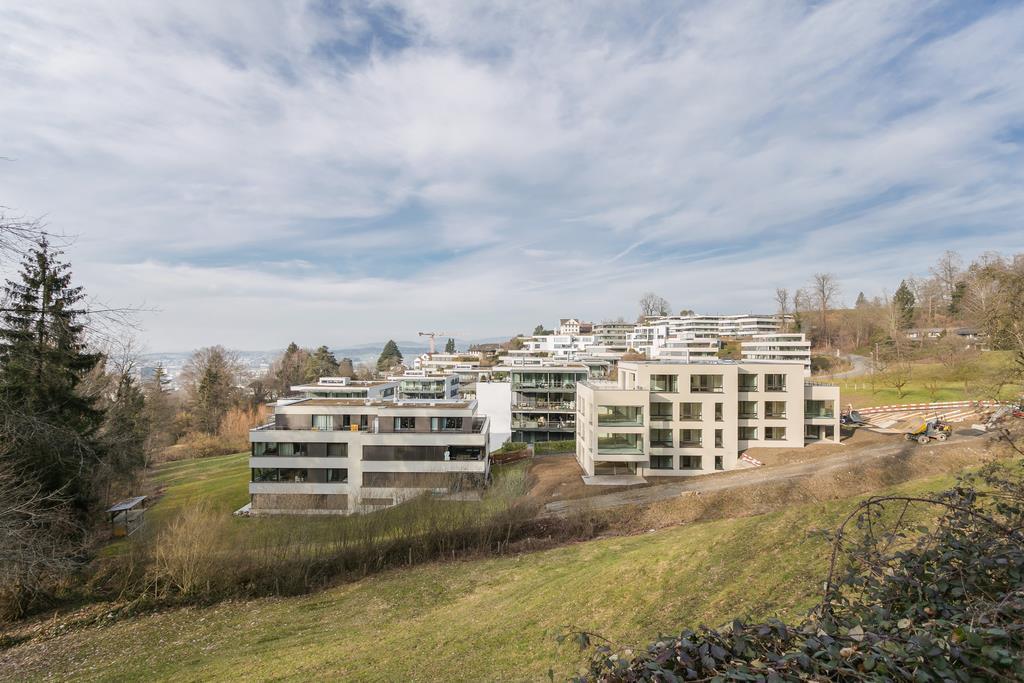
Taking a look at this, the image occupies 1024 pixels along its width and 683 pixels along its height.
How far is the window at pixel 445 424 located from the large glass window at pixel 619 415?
9188 millimetres

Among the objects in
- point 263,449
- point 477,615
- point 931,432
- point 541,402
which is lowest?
point 477,615

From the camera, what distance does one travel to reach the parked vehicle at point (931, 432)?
28.3m

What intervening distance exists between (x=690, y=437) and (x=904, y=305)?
54.9 meters

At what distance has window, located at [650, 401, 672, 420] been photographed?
103 feet

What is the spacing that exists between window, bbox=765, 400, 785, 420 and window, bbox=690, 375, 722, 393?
3.69m

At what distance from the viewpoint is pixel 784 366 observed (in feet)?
103

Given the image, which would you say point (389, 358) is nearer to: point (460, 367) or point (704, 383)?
point (460, 367)

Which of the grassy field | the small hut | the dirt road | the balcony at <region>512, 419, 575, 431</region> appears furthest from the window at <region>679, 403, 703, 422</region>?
the small hut

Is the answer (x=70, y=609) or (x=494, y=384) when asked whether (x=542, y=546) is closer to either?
(x=70, y=609)

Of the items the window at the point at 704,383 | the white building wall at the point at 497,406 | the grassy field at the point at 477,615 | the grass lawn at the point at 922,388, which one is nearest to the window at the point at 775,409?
the window at the point at 704,383

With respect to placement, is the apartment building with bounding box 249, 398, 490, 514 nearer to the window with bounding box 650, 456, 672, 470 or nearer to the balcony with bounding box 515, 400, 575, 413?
the window with bounding box 650, 456, 672, 470

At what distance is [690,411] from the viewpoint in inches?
1235

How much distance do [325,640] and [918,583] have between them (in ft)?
53.4

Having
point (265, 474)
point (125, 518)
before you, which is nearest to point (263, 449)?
point (265, 474)
